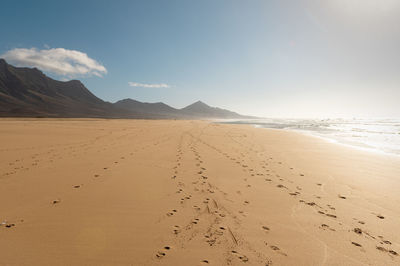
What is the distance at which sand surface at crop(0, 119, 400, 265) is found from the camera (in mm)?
2732

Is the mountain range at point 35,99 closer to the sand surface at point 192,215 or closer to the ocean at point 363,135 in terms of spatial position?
the sand surface at point 192,215

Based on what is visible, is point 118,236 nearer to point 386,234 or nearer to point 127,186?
point 127,186

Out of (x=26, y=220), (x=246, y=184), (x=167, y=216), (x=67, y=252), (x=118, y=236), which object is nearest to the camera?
(x=67, y=252)

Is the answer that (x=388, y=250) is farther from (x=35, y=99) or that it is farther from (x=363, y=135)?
(x=35, y=99)

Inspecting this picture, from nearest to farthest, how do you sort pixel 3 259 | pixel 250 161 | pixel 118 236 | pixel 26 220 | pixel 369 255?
pixel 3 259 < pixel 369 255 < pixel 118 236 < pixel 26 220 < pixel 250 161

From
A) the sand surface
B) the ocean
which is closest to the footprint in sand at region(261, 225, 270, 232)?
the sand surface

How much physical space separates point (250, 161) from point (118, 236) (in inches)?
268

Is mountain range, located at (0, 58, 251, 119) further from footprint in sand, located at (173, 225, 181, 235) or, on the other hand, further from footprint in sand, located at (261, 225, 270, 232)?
footprint in sand, located at (261, 225, 270, 232)

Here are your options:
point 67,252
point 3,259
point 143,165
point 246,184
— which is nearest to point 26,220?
point 3,259

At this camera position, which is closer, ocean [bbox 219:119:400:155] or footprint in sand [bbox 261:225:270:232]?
footprint in sand [bbox 261:225:270:232]

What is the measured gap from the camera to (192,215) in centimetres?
380

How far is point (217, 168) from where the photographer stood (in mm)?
7383

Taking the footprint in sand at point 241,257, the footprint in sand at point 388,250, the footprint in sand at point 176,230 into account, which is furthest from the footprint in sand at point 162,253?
the footprint in sand at point 388,250

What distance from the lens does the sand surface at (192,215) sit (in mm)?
2732
